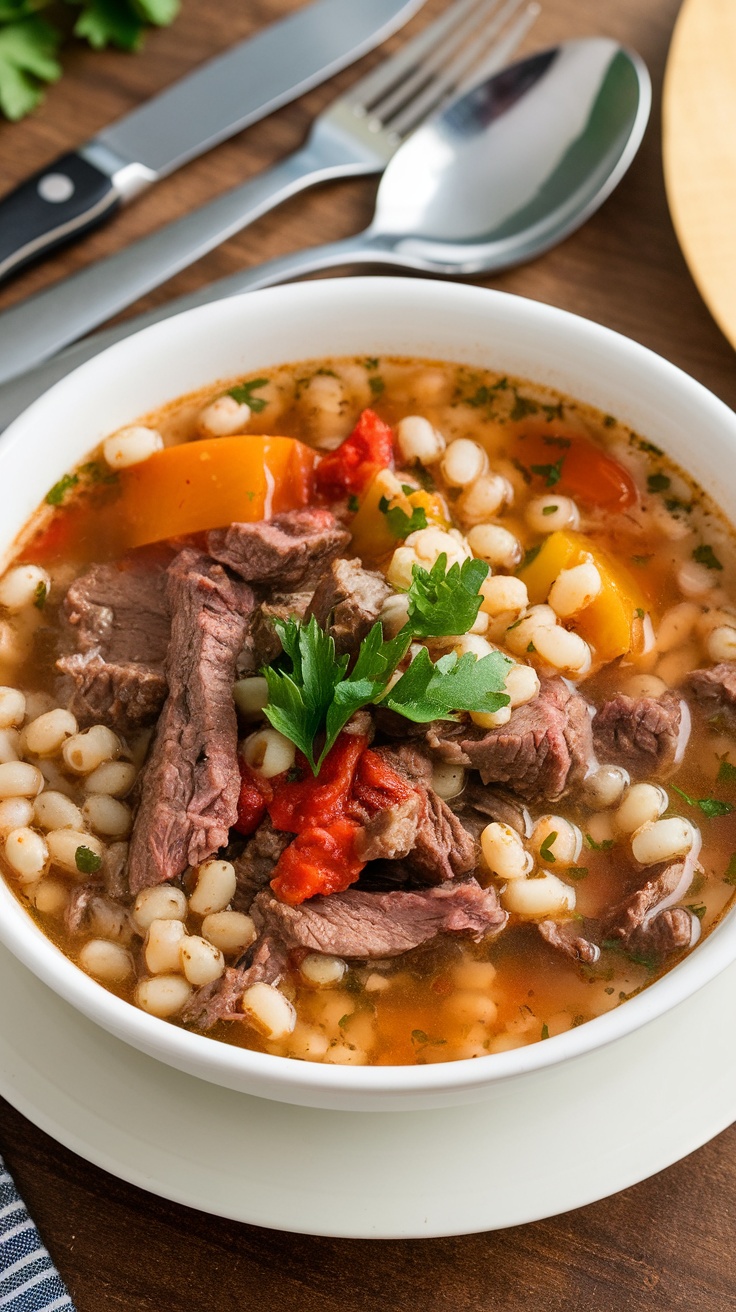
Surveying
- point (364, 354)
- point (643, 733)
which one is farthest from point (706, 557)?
point (364, 354)

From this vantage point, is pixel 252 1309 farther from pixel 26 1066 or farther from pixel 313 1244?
pixel 26 1066

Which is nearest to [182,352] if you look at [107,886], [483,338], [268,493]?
[268,493]

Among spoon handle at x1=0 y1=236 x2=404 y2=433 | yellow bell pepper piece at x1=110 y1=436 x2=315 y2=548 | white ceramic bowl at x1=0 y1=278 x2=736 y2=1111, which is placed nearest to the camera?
white ceramic bowl at x1=0 y1=278 x2=736 y2=1111

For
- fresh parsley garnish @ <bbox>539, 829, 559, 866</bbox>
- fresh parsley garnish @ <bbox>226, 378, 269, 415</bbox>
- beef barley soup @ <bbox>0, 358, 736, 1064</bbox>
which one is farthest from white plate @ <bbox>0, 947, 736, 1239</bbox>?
fresh parsley garnish @ <bbox>226, 378, 269, 415</bbox>

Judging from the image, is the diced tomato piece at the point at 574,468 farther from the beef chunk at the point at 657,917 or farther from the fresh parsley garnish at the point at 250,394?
the beef chunk at the point at 657,917

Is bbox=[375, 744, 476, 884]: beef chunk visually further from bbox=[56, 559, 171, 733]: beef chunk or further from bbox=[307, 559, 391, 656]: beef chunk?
bbox=[56, 559, 171, 733]: beef chunk
